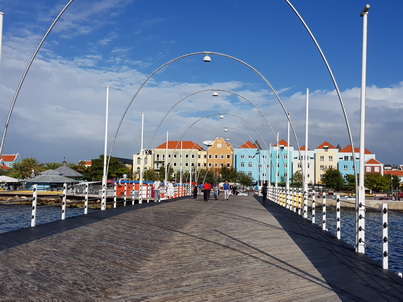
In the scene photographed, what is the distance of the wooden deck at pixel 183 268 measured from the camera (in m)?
6.09

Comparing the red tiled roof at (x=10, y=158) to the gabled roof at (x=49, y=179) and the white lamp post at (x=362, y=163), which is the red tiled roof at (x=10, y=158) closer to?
the gabled roof at (x=49, y=179)

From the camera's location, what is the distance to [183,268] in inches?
310

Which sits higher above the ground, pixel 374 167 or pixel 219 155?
pixel 219 155

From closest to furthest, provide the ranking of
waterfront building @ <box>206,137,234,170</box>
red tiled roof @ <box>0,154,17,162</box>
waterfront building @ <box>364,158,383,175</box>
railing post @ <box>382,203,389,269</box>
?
railing post @ <box>382,203,389,269</box>
waterfront building @ <box>364,158,383,175</box>
waterfront building @ <box>206,137,234,170</box>
red tiled roof @ <box>0,154,17,162</box>

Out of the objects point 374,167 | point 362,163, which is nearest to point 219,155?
point 374,167

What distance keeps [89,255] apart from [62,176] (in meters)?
46.7

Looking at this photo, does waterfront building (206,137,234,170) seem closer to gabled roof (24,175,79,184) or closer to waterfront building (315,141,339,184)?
waterfront building (315,141,339,184)

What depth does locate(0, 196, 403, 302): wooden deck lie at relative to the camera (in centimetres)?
609

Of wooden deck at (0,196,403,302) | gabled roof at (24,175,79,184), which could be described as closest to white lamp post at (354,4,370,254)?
wooden deck at (0,196,403,302)

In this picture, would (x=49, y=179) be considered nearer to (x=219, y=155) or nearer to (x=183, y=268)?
(x=183, y=268)

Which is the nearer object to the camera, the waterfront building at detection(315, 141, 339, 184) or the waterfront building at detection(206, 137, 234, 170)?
the waterfront building at detection(315, 141, 339, 184)

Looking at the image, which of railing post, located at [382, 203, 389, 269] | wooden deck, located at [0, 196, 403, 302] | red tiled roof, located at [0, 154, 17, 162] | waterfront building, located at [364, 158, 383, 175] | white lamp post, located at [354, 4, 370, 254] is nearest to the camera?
wooden deck, located at [0, 196, 403, 302]

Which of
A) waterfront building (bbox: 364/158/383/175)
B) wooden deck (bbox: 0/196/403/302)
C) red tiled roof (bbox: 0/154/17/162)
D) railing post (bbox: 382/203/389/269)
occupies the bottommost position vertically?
wooden deck (bbox: 0/196/403/302)

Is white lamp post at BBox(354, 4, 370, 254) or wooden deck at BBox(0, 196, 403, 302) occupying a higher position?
white lamp post at BBox(354, 4, 370, 254)
